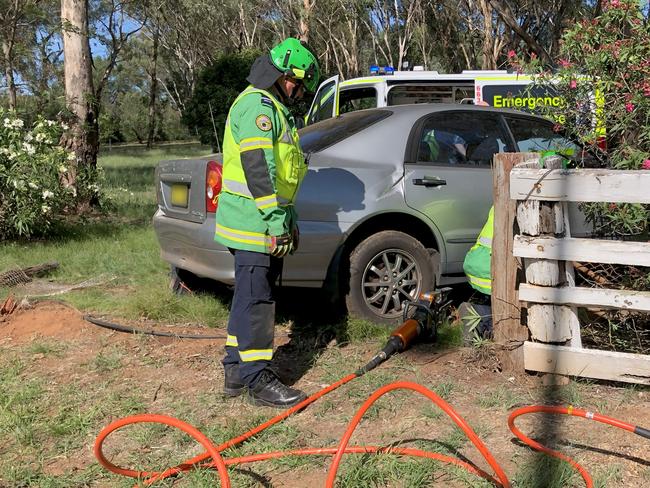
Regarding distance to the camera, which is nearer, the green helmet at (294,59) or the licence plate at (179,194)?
the green helmet at (294,59)

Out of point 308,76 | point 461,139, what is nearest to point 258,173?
point 308,76

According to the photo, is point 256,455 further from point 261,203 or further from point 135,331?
point 135,331

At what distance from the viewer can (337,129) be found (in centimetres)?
508

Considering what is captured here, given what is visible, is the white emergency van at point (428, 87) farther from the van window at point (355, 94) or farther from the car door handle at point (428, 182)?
the car door handle at point (428, 182)

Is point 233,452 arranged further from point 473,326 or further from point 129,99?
point 129,99

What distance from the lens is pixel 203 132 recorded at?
1190 inches

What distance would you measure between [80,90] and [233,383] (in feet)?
26.1

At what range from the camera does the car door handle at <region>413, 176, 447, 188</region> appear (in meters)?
4.76

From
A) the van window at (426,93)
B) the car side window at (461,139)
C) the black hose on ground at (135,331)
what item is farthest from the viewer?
the van window at (426,93)

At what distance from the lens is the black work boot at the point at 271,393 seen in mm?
3504

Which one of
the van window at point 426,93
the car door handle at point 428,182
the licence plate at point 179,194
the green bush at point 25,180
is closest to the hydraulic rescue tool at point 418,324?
the car door handle at point 428,182

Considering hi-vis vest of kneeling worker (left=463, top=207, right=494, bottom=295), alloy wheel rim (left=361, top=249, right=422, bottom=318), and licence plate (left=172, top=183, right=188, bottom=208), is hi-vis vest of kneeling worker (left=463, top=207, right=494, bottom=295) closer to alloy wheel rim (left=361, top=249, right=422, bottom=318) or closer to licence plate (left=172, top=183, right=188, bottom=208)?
alloy wheel rim (left=361, top=249, right=422, bottom=318)

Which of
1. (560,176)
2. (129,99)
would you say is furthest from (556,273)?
(129,99)

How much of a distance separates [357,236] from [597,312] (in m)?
1.61
